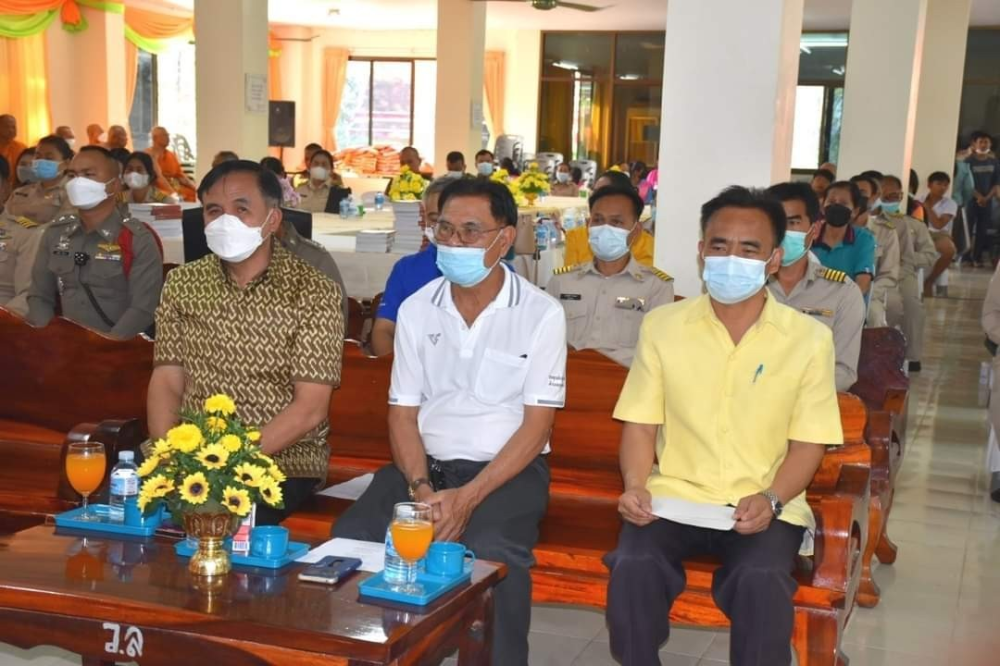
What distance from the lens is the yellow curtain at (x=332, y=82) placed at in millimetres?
22953

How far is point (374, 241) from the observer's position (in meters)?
6.91

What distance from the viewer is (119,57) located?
17.6 metres

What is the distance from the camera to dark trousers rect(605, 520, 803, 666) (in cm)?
277

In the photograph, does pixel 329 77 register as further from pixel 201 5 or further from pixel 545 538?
pixel 545 538

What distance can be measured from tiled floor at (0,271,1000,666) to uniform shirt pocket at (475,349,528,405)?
0.84 metres

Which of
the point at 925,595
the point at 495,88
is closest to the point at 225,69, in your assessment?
the point at 925,595

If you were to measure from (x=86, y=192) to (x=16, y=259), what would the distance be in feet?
3.70

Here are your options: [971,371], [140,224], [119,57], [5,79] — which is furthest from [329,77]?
[140,224]

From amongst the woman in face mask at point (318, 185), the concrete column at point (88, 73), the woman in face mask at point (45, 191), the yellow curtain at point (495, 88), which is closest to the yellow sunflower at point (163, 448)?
the woman in face mask at point (45, 191)

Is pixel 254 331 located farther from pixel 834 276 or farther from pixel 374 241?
pixel 374 241

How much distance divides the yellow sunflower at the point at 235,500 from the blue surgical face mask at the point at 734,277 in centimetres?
132

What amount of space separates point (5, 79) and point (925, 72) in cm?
1234

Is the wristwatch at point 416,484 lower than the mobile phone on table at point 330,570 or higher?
lower

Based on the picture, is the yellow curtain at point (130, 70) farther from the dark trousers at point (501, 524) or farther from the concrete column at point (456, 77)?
the dark trousers at point (501, 524)
